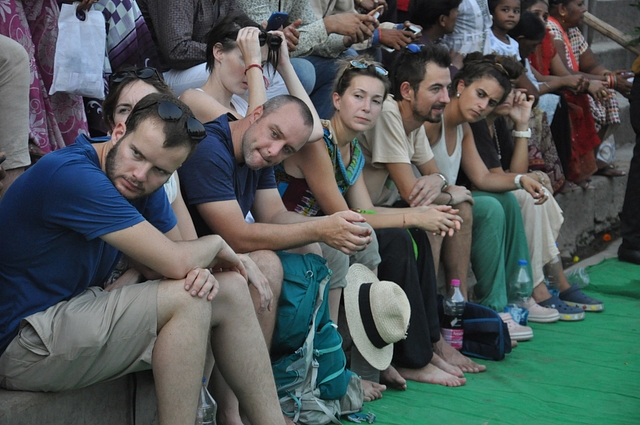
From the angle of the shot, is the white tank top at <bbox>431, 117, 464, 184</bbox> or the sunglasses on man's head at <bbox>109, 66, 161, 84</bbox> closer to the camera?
the sunglasses on man's head at <bbox>109, 66, 161, 84</bbox>

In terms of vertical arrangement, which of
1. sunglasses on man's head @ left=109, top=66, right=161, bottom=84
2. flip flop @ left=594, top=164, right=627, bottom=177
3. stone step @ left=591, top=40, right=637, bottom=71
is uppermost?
sunglasses on man's head @ left=109, top=66, right=161, bottom=84

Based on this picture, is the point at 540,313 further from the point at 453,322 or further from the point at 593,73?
the point at 593,73

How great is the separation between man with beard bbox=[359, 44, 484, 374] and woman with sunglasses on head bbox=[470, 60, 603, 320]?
2.87 ft

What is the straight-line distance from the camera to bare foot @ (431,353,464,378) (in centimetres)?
474

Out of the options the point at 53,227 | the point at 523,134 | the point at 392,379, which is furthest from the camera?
the point at 523,134

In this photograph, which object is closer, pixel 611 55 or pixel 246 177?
pixel 246 177

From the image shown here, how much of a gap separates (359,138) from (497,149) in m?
1.74

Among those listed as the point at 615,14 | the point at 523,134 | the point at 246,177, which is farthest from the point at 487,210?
the point at 615,14

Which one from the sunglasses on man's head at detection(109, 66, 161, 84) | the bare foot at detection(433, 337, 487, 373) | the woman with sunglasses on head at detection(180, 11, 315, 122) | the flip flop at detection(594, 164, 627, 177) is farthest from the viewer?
the flip flop at detection(594, 164, 627, 177)

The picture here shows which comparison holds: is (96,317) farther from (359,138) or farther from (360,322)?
(359,138)

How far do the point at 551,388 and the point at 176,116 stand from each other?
8.96ft

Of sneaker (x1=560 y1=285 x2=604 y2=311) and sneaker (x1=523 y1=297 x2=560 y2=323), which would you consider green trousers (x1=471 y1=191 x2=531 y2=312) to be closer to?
sneaker (x1=523 y1=297 x2=560 y2=323)

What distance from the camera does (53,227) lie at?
282 cm

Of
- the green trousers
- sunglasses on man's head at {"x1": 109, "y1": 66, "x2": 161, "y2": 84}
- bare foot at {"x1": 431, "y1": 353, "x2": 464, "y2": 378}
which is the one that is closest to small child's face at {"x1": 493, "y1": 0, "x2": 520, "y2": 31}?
the green trousers
